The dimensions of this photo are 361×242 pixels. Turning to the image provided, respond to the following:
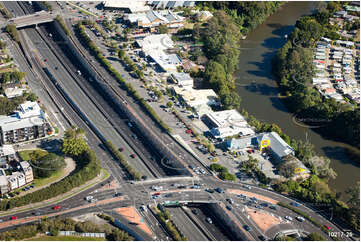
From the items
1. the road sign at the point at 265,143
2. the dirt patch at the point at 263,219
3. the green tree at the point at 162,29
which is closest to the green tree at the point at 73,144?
the road sign at the point at 265,143

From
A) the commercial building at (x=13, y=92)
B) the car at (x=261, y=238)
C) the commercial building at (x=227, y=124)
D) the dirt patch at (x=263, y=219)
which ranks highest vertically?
the commercial building at (x=13, y=92)

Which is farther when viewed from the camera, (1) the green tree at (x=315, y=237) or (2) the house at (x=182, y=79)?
(2) the house at (x=182, y=79)

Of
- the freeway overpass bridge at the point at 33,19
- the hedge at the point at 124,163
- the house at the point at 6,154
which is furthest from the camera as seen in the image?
the freeway overpass bridge at the point at 33,19

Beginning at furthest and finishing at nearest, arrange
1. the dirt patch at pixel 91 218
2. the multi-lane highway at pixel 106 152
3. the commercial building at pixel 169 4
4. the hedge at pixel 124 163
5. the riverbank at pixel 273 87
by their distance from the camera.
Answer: the commercial building at pixel 169 4 → the riverbank at pixel 273 87 → the hedge at pixel 124 163 → the multi-lane highway at pixel 106 152 → the dirt patch at pixel 91 218

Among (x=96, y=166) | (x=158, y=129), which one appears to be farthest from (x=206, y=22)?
(x=96, y=166)

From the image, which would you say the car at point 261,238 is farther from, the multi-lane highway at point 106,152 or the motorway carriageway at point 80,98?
the motorway carriageway at point 80,98

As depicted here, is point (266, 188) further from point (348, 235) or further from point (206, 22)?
point (206, 22)

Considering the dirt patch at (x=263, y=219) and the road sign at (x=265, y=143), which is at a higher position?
the road sign at (x=265, y=143)

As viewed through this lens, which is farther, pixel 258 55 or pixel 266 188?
pixel 258 55
